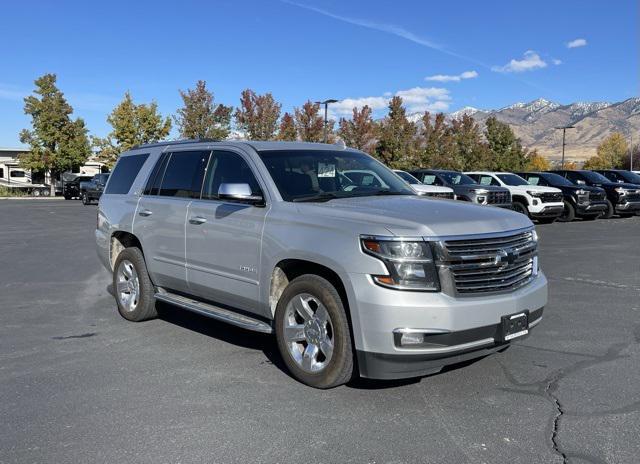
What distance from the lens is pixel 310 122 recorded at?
1679 inches

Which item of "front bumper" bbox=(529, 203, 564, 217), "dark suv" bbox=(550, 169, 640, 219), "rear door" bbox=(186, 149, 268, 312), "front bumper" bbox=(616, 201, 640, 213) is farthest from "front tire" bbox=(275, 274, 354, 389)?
"front bumper" bbox=(616, 201, 640, 213)

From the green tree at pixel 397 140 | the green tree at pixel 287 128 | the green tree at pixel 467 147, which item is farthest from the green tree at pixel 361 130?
the green tree at pixel 467 147

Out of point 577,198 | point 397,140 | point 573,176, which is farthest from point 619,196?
point 397,140

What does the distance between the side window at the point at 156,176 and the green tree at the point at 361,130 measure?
120 feet

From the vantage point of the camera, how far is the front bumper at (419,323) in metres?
3.89

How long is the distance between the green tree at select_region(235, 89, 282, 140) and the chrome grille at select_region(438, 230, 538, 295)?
39.0m

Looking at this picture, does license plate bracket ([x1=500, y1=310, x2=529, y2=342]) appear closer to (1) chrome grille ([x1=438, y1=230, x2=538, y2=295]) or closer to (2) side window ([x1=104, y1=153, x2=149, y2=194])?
(1) chrome grille ([x1=438, y1=230, x2=538, y2=295])

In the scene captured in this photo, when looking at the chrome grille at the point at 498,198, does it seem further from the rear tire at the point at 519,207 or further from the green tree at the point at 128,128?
the green tree at the point at 128,128

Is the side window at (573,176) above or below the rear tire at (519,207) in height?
above

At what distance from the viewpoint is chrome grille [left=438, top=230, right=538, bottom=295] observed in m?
4.02

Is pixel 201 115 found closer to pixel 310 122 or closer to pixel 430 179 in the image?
pixel 310 122

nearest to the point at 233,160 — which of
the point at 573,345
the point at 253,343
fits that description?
the point at 253,343

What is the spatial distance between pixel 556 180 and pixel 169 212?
18084mm

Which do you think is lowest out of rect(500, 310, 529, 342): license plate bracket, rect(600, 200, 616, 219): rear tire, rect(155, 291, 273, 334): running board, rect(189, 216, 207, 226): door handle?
rect(600, 200, 616, 219): rear tire
